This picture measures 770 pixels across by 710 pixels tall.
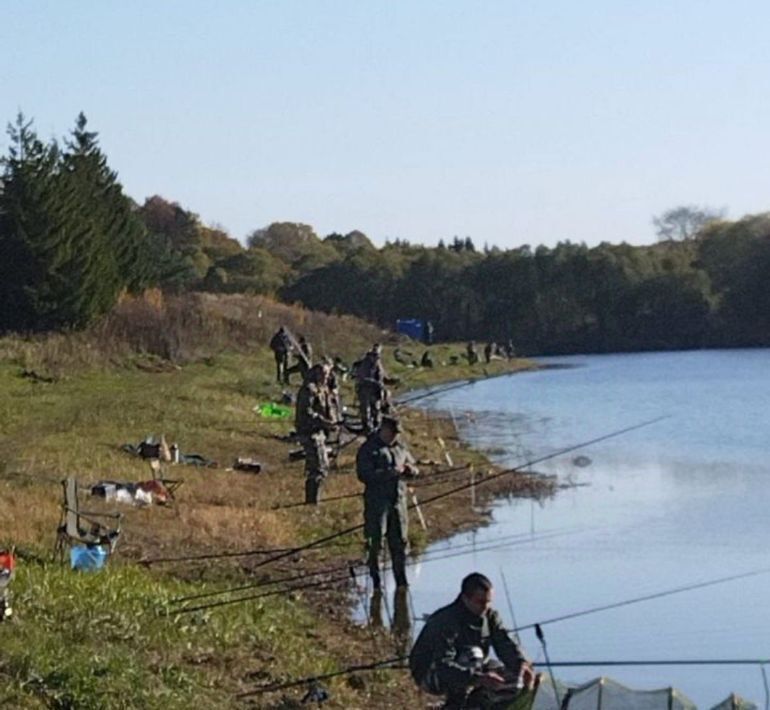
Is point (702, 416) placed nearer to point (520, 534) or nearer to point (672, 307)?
point (520, 534)

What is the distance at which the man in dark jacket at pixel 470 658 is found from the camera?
29.8 ft

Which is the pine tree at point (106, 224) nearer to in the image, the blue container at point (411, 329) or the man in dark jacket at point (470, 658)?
the blue container at point (411, 329)

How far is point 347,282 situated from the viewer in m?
88.1

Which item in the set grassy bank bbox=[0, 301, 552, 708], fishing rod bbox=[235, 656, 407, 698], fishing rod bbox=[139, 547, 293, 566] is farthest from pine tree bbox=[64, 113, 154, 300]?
fishing rod bbox=[235, 656, 407, 698]

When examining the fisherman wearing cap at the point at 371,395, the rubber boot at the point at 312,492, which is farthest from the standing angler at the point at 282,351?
the rubber boot at the point at 312,492

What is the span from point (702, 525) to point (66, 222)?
27048 mm

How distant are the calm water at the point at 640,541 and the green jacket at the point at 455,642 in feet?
10.3

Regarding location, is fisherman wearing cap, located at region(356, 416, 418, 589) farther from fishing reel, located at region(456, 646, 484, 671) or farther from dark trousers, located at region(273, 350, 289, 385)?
dark trousers, located at region(273, 350, 289, 385)

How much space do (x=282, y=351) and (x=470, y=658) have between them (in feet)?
103

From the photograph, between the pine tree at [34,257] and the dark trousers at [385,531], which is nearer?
the dark trousers at [385,531]

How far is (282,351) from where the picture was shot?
40.4 metres

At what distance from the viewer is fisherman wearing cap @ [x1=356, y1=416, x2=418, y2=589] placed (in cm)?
1447

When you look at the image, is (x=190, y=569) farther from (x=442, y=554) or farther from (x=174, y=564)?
(x=442, y=554)

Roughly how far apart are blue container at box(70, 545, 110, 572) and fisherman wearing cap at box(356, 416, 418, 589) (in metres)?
2.31
